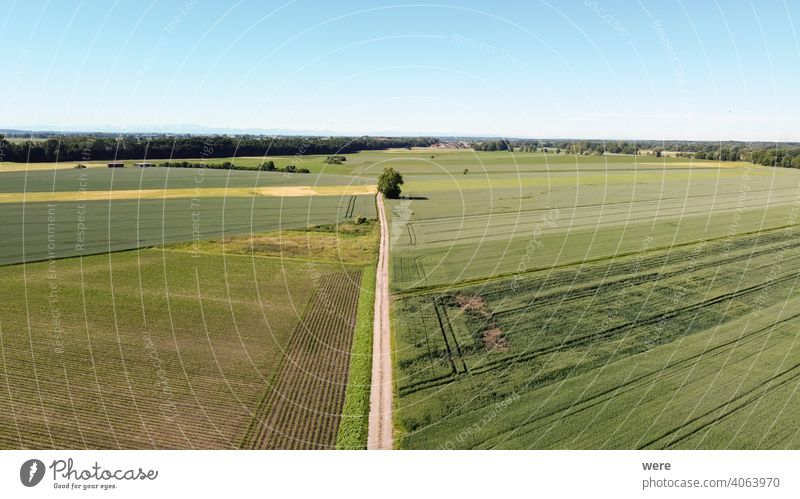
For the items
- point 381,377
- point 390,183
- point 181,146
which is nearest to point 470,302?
point 381,377

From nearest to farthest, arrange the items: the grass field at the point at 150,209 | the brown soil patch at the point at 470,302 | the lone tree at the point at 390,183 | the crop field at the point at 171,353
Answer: the crop field at the point at 171,353, the brown soil patch at the point at 470,302, the grass field at the point at 150,209, the lone tree at the point at 390,183

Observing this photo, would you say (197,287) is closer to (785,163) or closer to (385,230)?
(385,230)

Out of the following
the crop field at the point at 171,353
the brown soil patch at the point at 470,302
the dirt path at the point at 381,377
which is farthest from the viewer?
the brown soil patch at the point at 470,302

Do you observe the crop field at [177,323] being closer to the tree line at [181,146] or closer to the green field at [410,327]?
the green field at [410,327]

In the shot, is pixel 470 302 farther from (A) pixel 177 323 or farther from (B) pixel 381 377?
(A) pixel 177 323
